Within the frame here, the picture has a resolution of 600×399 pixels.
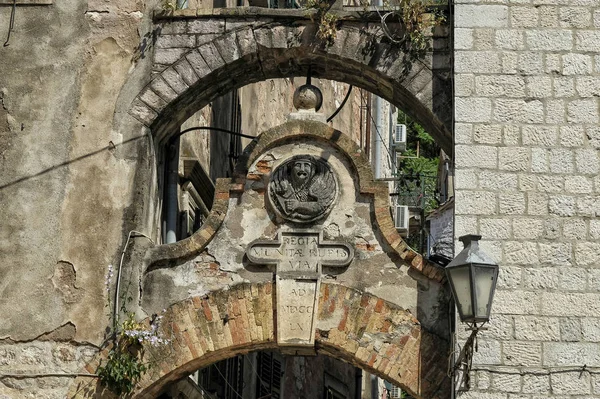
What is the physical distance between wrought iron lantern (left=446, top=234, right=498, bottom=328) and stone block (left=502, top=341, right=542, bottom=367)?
64cm

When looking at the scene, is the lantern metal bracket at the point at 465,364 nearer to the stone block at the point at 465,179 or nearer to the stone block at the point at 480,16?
the stone block at the point at 465,179

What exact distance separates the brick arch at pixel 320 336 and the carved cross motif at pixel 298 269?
0.09m

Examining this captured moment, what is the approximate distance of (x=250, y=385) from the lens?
17.0 meters

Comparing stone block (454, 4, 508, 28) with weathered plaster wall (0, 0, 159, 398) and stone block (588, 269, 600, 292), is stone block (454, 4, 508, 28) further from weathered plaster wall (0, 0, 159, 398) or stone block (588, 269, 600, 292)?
weathered plaster wall (0, 0, 159, 398)

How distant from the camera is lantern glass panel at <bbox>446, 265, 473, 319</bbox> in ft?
30.7

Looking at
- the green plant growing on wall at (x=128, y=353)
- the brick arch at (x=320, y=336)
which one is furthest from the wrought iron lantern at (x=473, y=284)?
the green plant growing on wall at (x=128, y=353)

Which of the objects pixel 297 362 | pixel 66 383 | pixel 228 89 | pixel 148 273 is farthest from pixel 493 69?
pixel 297 362

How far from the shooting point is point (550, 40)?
1058cm

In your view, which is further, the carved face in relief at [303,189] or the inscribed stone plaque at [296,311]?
the carved face in relief at [303,189]

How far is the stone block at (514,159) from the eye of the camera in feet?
34.0

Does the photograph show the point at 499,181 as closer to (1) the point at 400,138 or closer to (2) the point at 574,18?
(2) the point at 574,18

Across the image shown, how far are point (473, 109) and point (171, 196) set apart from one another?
288 cm

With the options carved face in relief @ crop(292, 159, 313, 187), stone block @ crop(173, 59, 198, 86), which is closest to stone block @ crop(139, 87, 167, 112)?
stone block @ crop(173, 59, 198, 86)

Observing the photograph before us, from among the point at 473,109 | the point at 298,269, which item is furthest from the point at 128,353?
the point at 473,109
